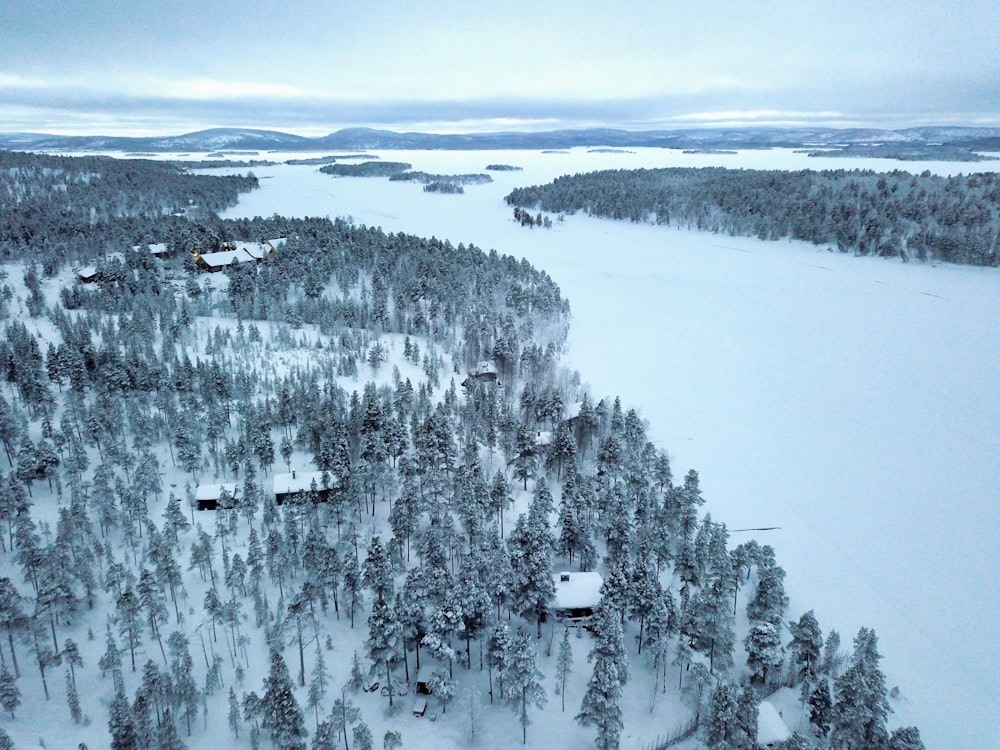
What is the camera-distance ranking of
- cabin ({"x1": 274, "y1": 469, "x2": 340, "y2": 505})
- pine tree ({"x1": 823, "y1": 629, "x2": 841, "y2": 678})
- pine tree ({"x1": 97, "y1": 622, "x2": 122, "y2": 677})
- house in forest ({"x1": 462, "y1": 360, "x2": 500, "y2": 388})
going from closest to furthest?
pine tree ({"x1": 97, "y1": 622, "x2": 122, "y2": 677}) → pine tree ({"x1": 823, "y1": 629, "x2": 841, "y2": 678}) → cabin ({"x1": 274, "y1": 469, "x2": 340, "y2": 505}) → house in forest ({"x1": 462, "y1": 360, "x2": 500, "y2": 388})

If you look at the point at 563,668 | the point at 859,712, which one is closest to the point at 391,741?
the point at 563,668

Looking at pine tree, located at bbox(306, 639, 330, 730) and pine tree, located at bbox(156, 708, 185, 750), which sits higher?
pine tree, located at bbox(156, 708, 185, 750)

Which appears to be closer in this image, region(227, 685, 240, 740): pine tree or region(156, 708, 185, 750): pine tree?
region(156, 708, 185, 750): pine tree

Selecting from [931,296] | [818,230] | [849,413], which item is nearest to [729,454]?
[849,413]

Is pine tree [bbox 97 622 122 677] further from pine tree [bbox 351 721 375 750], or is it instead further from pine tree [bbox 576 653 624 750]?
pine tree [bbox 576 653 624 750]

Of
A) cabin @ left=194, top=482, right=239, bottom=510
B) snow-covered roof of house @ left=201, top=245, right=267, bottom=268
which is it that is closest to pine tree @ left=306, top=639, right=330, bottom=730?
cabin @ left=194, top=482, right=239, bottom=510

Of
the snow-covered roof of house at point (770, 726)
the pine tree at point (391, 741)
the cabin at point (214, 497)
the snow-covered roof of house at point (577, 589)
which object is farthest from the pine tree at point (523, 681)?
the cabin at point (214, 497)

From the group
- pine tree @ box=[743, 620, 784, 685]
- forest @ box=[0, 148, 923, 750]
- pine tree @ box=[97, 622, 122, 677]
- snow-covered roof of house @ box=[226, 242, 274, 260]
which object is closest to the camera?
forest @ box=[0, 148, 923, 750]

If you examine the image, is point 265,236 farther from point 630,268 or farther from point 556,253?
point 630,268

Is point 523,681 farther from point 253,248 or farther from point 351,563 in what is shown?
point 253,248
